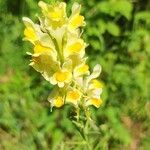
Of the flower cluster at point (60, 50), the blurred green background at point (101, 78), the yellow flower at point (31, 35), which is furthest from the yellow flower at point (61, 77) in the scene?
the blurred green background at point (101, 78)

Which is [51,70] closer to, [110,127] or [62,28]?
[62,28]

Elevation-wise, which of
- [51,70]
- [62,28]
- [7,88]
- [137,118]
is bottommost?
[137,118]

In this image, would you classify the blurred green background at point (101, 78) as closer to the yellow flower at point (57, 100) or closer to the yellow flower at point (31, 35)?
the yellow flower at point (57, 100)

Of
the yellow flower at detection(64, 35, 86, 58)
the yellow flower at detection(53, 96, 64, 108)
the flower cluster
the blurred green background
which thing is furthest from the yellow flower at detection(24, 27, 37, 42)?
the blurred green background

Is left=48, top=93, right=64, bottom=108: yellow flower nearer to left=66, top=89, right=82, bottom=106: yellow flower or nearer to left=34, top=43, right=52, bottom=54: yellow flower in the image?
left=66, top=89, right=82, bottom=106: yellow flower

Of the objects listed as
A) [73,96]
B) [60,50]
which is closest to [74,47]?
[60,50]

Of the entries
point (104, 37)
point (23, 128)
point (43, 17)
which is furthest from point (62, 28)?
point (104, 37)
